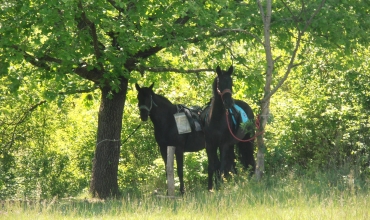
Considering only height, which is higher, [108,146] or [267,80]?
[267,80]

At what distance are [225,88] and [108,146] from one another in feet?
13.6

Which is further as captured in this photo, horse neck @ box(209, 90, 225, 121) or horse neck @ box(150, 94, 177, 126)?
horse neck @ box(150, 94, 177, 126)

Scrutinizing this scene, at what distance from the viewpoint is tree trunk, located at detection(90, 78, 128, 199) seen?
1678 centimetres

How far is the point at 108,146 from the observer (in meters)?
16.9

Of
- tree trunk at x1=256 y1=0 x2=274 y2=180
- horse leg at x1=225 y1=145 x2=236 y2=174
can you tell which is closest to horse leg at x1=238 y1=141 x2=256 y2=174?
horse leg at x1=225 y1=145 x2=236 y2=174

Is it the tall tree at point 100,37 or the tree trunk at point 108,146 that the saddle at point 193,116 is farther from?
the tree trunk at point 108,146

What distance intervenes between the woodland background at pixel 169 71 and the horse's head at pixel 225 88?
94cm

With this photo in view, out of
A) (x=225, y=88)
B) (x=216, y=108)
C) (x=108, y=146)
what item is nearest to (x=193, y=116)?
(x=216, y=108)

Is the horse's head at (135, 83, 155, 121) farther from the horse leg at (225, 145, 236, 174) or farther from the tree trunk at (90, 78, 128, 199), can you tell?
the horse leg at (225, 145, 236, 174)

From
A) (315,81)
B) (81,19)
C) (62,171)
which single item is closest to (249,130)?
(81,19)

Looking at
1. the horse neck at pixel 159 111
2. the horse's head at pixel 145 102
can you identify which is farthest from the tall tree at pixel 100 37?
the horse neck at pixel 159 111

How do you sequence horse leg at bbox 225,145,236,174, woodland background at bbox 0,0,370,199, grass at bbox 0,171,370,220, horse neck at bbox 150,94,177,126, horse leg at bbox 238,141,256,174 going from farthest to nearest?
horse neck at bbox 150,94,177,126, horse leg at bbox 238,141,256,174, horse leg at bbox 225,145,236,174, woodland background at bbox 0,0,370,199, grass at bbox 0,171,370,220

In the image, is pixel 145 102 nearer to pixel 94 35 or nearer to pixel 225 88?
pixel 94 35

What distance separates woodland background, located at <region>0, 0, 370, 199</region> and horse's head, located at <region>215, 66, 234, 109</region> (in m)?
0.94
